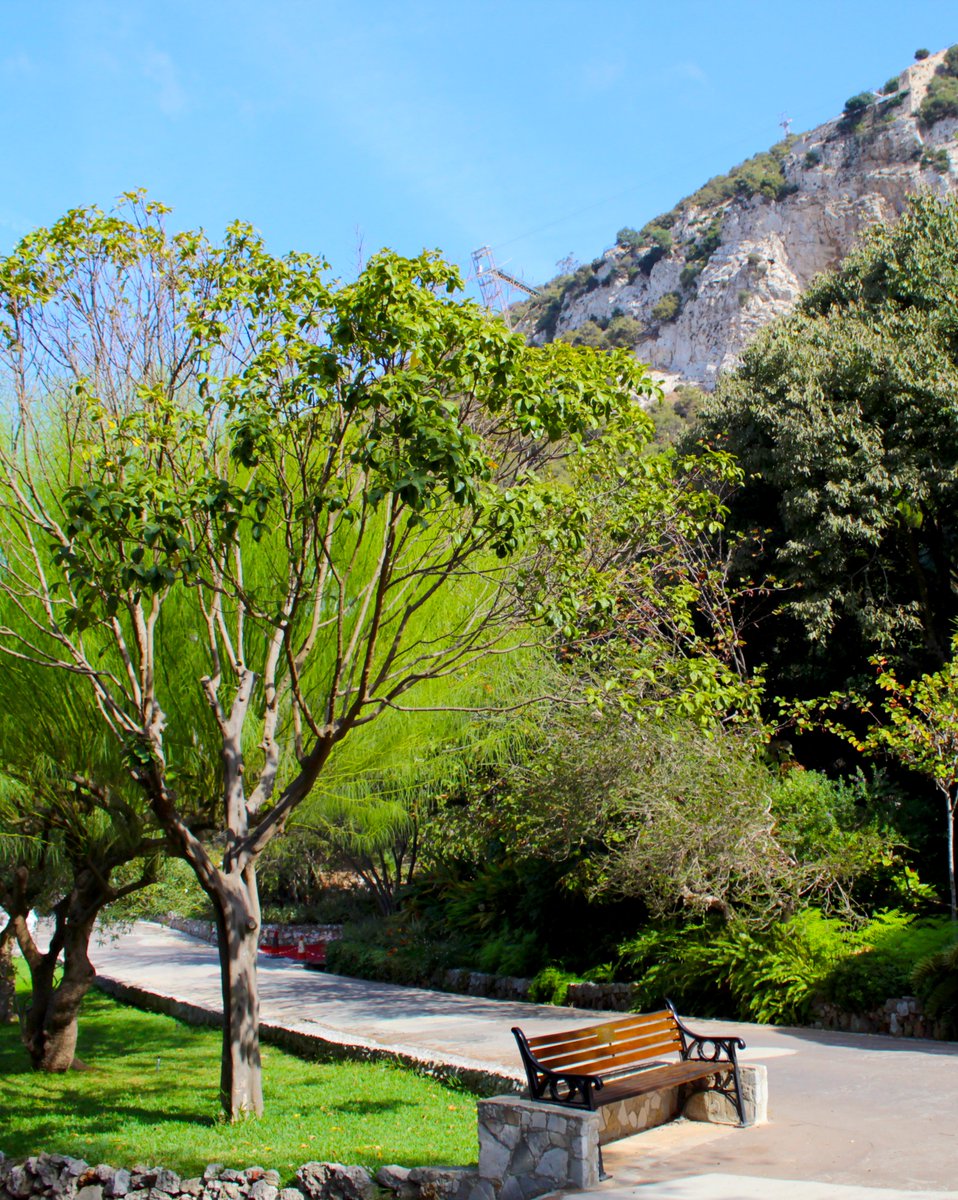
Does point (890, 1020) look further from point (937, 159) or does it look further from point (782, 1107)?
point (937, 159)

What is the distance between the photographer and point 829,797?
13.2m

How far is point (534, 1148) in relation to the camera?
5.69m

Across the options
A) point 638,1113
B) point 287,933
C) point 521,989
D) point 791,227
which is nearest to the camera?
point 638,1113

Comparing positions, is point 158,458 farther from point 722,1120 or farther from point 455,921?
point 455,921

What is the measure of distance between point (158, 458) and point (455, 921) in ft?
39.9

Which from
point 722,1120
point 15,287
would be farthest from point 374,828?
point 15,287

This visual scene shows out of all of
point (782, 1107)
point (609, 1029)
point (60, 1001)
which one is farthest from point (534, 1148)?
point (60, 1001)

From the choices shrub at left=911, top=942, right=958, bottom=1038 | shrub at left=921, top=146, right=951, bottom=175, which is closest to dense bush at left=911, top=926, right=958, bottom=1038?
shrub at left=911, top=942, right=958, bottom=1038

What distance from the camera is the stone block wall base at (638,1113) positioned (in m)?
6.50

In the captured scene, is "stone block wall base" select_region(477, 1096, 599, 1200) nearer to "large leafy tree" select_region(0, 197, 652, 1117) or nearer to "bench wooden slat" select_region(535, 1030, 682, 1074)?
"bench wooden slat" select_region(535, 1030, 682, 1074)

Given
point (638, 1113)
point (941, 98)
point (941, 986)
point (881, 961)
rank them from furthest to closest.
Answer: point (941, 98)
point (881, 961)
point (941, 986)
point (638, 1113)

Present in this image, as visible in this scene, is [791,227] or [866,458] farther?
[791,227]

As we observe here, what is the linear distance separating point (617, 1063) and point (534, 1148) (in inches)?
36.9

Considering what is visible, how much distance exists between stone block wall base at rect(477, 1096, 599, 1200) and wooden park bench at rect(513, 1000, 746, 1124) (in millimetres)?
A: 167
